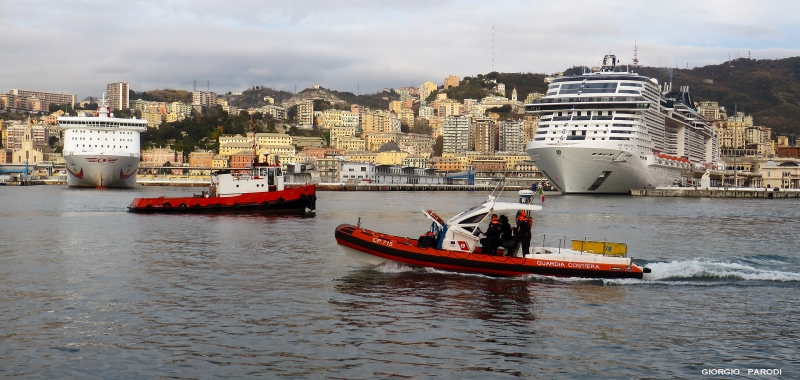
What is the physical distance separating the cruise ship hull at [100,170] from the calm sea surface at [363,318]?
7416 cm

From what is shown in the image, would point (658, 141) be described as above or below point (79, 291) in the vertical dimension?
above

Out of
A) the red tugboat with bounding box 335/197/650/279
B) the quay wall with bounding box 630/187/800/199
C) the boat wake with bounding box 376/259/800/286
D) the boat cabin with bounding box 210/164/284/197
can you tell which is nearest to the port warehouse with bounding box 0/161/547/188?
the quay wall with bounding box 630/187/800/199

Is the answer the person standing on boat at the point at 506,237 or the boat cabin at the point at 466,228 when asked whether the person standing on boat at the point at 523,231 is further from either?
the boat cabin at the point at 466,228

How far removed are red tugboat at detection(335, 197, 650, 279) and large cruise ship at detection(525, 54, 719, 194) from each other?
182 ft

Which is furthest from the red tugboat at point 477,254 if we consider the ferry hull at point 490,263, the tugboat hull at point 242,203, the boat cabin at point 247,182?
the boat cabin at point 247,182

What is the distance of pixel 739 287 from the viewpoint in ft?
61.8

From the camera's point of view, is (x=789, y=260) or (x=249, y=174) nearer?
(x=789, y=260)

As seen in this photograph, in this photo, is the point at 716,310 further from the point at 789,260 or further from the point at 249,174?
the point at 249,174

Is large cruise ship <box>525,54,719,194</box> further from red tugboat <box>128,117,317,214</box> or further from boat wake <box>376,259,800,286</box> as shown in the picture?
boat wake <box>376,259,800,286</box>

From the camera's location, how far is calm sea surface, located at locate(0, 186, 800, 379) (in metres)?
11.8

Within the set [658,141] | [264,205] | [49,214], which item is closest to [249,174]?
[264,205]

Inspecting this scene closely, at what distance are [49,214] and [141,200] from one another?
5.13 metres

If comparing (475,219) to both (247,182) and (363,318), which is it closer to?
(363,318)

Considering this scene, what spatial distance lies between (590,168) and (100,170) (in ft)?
191
